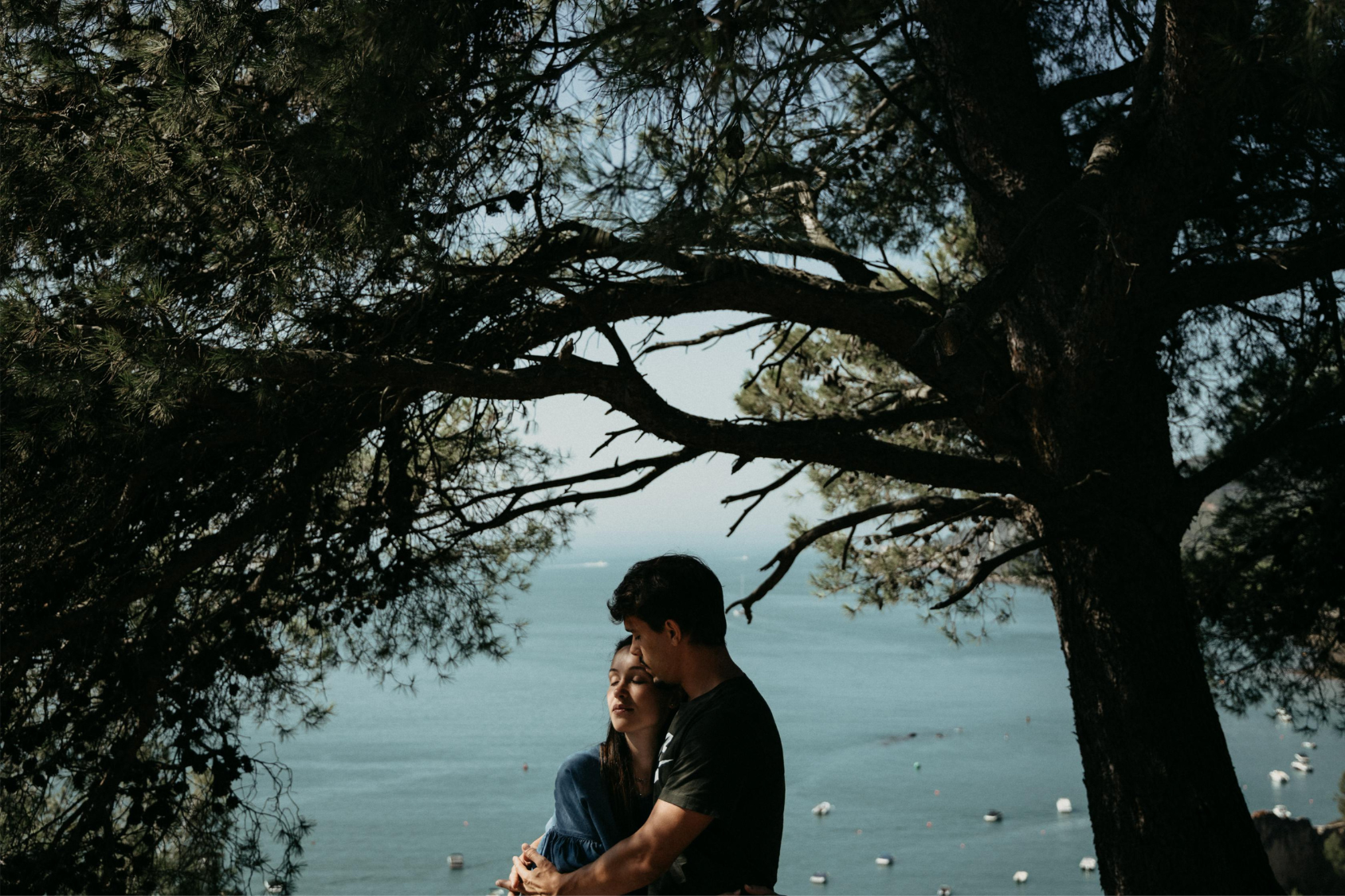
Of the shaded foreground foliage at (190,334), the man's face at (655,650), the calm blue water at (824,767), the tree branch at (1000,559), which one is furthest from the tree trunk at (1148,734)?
Answer: the calm blue water at (824,767)

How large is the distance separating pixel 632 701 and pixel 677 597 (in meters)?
0.18

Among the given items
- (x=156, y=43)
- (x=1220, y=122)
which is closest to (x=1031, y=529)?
(x=1220, y=122)

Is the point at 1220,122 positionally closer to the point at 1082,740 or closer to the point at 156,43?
the point at 1082,740

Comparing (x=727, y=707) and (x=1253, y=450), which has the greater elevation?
(x=1253, y=450)

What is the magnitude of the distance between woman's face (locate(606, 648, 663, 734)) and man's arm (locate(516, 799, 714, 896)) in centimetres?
20

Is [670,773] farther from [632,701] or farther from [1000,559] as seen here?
[1000,559]

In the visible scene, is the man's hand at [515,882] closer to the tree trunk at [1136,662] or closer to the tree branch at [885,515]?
the tree branch at [885,515]

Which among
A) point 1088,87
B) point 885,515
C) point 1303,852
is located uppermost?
point 1088,87

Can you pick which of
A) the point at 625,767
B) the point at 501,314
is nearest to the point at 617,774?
the point at 625,767

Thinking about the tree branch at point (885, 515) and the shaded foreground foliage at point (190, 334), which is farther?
the tree branch at point (885, 515)

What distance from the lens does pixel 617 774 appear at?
1569mm

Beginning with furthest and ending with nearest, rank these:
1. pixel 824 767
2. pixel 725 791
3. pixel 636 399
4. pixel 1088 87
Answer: pixel 824 767, pixel 1088 87, pixel 636 399, pixel 725 791

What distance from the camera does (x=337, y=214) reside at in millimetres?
2262

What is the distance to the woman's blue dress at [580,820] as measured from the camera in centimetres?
151
